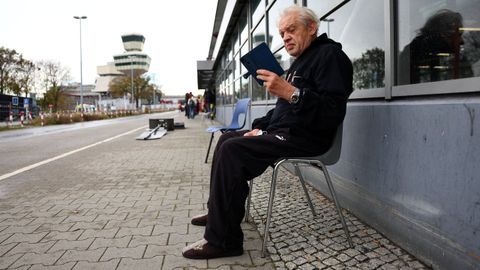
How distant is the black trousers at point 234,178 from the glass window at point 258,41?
5.67 metres

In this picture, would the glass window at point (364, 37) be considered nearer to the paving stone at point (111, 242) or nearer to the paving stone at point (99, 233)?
the paving stone at point (111, 242)

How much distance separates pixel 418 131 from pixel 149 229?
214 centimetres

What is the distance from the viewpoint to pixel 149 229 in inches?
131

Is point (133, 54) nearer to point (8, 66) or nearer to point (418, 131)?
point (8, 66)

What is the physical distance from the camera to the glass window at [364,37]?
341cm

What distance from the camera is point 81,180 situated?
5.61m

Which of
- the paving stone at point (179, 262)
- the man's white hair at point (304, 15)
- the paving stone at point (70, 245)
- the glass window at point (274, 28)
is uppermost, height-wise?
the glass window at point (274, 28)

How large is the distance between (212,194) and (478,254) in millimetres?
1506

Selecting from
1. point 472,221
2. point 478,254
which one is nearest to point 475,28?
point 472,221

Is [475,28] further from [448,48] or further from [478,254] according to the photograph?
[478,254]

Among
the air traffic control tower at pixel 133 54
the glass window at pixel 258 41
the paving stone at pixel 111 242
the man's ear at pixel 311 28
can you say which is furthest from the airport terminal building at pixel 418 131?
the air traffic control tower at pixel 133 54

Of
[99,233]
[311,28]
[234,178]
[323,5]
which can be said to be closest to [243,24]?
[323,5]

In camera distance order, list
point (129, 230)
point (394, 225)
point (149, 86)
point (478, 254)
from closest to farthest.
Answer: point (478, 254)
point (394, 225)
point (129, 230)
point (149, 86)

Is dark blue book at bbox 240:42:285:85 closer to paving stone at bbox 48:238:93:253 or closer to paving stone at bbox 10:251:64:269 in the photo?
paving stone at bbox 48:238:93:253
